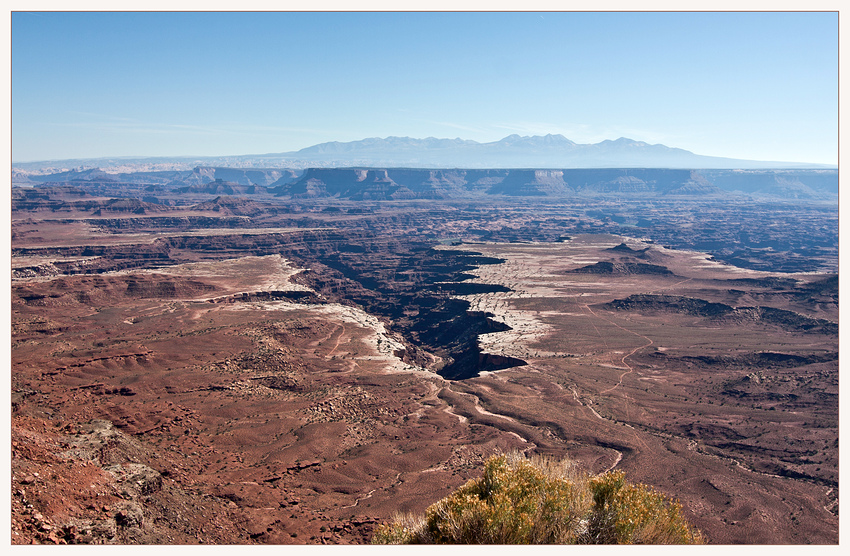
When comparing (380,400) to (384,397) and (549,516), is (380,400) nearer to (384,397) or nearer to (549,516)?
(384,397)

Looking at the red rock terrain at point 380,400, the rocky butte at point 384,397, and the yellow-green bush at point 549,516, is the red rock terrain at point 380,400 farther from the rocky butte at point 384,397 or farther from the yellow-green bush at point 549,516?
the yellow-green bush at point 549,516

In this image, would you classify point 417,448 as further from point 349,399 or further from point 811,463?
point 811,463

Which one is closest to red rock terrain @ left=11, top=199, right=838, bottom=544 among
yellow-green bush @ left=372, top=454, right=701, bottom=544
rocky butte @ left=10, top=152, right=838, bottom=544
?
rocky butte @ left=10, top=152, right=838, bottom=544

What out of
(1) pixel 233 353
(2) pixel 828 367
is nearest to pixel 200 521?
(1) pixel 233 353

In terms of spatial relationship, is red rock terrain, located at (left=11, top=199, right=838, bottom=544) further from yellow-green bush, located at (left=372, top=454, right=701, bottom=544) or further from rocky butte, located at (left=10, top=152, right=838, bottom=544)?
yellow-green bush, located at (left=372, top=454, right=701, bottom=544)

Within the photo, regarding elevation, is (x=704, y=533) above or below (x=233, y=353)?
below
